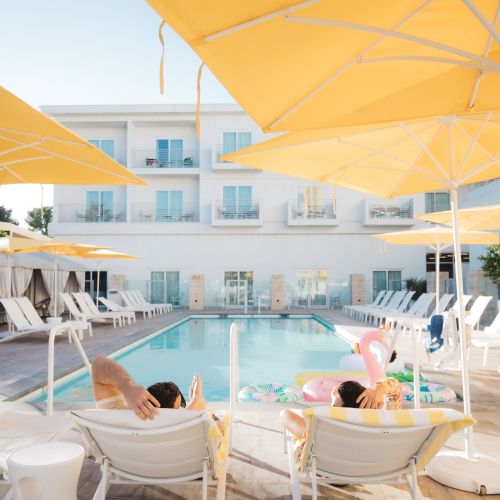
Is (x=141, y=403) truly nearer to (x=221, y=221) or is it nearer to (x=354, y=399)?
(x=354, y=399)

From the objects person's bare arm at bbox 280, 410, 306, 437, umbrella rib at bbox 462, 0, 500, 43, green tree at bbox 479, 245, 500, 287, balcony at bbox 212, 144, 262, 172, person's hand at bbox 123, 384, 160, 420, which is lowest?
person's bare arm at bbox 280, 410, 306, 437

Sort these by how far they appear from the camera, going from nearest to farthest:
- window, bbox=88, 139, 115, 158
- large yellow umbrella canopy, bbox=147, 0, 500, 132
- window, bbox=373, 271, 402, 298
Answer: large yellow umbrella canopy, bbox=147, 0, 500, 132 → window, bbox=373, 271, 402, 298 → window, bbox=88, 139, 115, 158

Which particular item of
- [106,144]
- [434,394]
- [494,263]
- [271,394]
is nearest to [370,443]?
[434,394]

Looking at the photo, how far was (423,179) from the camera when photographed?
15.7 feet

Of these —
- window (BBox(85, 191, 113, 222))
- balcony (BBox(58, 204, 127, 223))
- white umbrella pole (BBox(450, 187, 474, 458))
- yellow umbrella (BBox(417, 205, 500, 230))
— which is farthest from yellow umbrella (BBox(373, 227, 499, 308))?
window (BBox(85, 191, 113, 222))

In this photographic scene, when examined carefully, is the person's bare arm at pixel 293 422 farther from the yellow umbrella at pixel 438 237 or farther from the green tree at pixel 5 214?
the green tree at pixel 5 214

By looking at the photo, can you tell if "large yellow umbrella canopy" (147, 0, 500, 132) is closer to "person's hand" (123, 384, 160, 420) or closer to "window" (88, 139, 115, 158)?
"person's hand" (123, 384, 160, 420)

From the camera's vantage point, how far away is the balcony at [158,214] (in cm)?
2212

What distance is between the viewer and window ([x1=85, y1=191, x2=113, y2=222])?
22.2 metres

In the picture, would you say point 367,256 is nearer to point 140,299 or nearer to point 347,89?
point 140,299

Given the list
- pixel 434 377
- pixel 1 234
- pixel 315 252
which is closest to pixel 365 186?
pixel 434 377

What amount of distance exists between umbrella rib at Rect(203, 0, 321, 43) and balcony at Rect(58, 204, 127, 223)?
20.9m

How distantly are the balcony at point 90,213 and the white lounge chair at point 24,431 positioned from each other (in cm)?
1962

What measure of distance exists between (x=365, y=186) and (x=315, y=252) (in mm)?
16637
